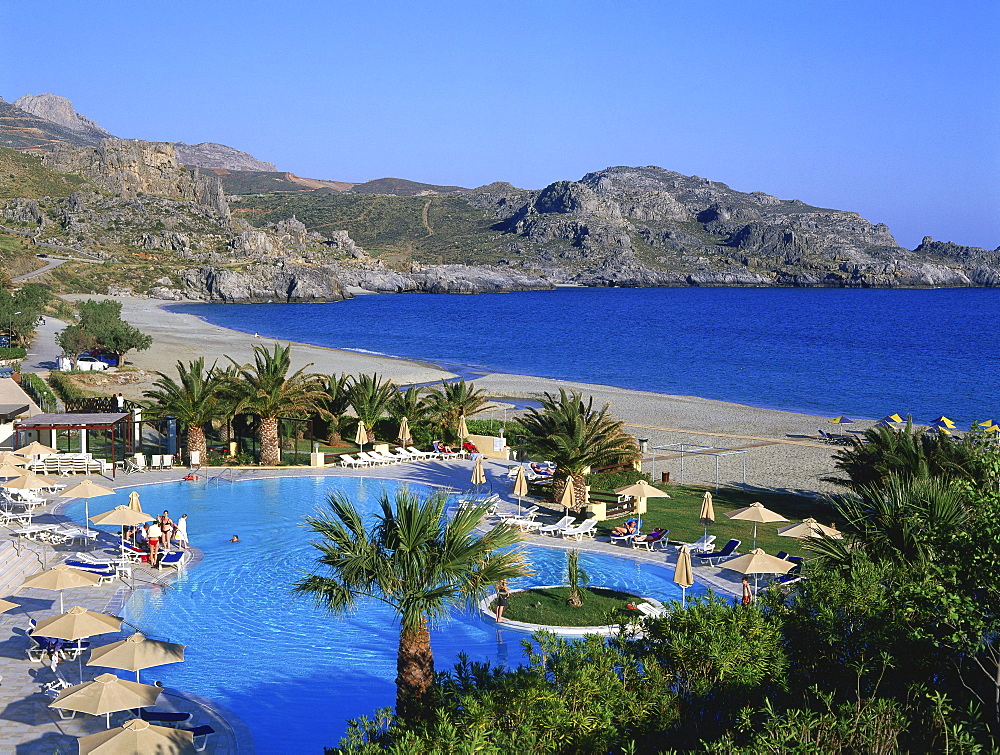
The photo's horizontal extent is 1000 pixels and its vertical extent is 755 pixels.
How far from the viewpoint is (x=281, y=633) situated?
13.7m

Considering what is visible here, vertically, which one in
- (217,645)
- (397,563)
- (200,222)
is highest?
(200,222)

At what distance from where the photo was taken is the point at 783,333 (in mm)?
94375

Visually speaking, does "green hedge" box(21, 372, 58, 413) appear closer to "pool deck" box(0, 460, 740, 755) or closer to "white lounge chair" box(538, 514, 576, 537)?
"pool deck" box(0, 460, 740, 755)

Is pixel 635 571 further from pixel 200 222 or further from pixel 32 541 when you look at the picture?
pixel 200 222

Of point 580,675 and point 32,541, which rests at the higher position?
point 580,675

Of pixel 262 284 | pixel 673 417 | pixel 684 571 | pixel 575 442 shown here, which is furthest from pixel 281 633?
pixel 262 284

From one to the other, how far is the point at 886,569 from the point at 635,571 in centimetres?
677

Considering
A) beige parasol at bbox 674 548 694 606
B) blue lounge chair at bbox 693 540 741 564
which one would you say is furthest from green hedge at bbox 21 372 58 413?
beige parasol at bbox 674 548 694 606

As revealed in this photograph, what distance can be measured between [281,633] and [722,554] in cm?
815

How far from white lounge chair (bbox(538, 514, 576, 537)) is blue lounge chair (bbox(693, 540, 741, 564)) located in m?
2.90

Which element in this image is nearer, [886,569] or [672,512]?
[886,569]

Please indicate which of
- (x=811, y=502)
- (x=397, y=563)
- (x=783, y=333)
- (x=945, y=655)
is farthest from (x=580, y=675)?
(x=783, y=333)

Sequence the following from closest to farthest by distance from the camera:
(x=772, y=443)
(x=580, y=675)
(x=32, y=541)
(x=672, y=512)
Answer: (x=580, y=675) < (x=32, y=541) < (x=672, y=512) < (x=772, y=443)

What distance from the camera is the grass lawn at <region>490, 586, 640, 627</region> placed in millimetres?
14023
